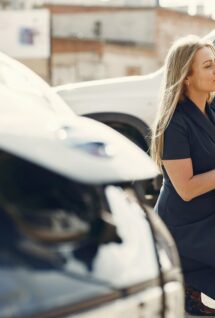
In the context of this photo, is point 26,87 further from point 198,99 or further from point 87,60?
point 87,60

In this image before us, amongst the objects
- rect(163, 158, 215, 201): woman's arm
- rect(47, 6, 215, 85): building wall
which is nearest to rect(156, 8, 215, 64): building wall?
rect(47, 6, 215, 85): building wall

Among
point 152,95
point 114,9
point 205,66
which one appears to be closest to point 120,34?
point 114,9

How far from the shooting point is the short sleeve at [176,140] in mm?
3779

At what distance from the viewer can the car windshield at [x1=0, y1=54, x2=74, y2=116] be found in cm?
227

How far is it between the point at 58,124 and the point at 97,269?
437 mm

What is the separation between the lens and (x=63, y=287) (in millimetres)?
1751

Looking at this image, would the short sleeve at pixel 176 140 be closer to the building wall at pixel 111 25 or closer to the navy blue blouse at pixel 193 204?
the navy blue blouse at pixel 193 204

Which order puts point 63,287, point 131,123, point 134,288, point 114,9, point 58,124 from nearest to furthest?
point 63,287 < point 134,288 < point 58,124 < point 131,123 < point 114,9

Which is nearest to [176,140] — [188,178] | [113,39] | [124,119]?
[188,178]

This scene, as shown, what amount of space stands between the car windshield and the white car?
0.19 m

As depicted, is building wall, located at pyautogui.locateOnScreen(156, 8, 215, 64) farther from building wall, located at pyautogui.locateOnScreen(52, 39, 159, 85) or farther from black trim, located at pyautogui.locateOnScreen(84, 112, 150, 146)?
black trim, located at pyautogui.locateOnScreen(84, 112, 150, 146)

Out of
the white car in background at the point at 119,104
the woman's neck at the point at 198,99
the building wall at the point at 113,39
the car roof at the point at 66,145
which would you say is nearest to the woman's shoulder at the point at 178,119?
the woman's neck at the point at 198,99

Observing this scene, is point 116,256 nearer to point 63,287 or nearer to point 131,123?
point 63,287

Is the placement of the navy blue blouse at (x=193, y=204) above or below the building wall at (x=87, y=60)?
above
